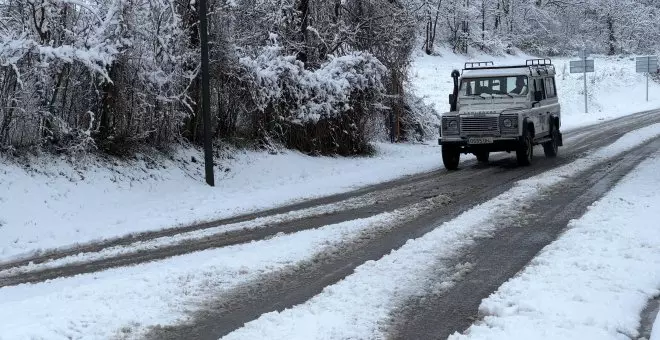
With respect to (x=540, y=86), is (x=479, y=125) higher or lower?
lower

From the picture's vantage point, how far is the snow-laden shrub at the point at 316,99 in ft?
50.4

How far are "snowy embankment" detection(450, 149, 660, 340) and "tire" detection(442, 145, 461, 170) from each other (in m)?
6.83

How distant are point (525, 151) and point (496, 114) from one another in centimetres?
113

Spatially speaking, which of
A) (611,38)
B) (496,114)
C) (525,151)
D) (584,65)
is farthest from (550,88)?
(611,38)

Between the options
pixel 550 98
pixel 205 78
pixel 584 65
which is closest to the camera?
pixel 205 78

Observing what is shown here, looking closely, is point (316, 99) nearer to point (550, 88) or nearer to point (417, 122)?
point (550, 88)

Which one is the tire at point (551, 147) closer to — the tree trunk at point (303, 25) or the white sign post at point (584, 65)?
the tree trunk at point (303, 25)

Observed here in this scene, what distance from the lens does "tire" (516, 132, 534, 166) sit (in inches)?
595

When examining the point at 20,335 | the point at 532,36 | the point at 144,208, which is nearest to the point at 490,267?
the point at 20,335

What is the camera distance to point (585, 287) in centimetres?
584

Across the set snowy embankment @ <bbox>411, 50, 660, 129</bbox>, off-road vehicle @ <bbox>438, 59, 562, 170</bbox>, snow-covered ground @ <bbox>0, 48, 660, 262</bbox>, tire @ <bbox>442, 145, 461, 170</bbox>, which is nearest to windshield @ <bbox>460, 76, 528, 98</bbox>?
off-road vehicle @ <bbox>438, 59, 562, 170</bbox>

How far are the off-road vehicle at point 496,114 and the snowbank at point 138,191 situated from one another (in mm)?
1448

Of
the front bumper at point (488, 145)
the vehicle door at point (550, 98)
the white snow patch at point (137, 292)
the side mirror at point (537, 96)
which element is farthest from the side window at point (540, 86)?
the white snow patch at point (137, 292)

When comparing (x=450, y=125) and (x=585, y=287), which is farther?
(x=450, y=125)
